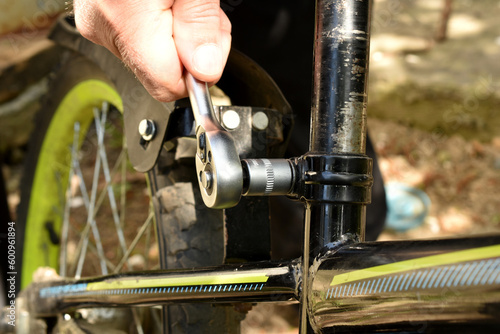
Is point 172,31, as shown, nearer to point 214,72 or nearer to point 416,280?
point 214,72

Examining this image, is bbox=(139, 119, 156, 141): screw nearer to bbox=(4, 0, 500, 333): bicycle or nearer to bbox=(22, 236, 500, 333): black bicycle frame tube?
bbox=(4, 0, 500, 333): bicycle

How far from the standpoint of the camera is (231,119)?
1.95 ft

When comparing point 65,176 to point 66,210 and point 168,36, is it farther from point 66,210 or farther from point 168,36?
point 168,36

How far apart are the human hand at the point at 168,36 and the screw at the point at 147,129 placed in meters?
0.13

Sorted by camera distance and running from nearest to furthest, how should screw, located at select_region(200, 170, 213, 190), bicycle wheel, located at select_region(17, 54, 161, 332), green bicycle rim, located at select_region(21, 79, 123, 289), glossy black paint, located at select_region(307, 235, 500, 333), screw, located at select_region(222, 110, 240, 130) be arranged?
glossy black paint, located at select_region(307, 235, 500, 333)
screw, located at select_region(200, 170, 213, 190)
screw, located at select_region(222, 110, 240, 130)
bicycle wheel, located at select_region(17, 54, 161, 332)
green bicycle rim, located at select_region(21, 79, 123, 289)

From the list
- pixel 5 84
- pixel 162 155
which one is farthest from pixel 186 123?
pixel 5 84

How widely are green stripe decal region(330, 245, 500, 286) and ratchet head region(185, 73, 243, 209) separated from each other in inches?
5.0

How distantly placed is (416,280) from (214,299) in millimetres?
274

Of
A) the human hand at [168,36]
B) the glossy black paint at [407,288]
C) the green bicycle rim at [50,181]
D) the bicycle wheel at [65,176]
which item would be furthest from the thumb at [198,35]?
the green bicycle rim at [50,181]

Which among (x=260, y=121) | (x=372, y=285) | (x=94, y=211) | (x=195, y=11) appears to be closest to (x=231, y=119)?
(x=260, y=121)

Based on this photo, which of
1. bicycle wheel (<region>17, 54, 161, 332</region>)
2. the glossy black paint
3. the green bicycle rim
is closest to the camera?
the glossy black paint

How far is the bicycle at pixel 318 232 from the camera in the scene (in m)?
0.38

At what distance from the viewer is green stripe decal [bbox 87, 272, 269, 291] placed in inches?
21.9

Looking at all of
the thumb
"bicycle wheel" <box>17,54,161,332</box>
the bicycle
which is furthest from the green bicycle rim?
the thumb
